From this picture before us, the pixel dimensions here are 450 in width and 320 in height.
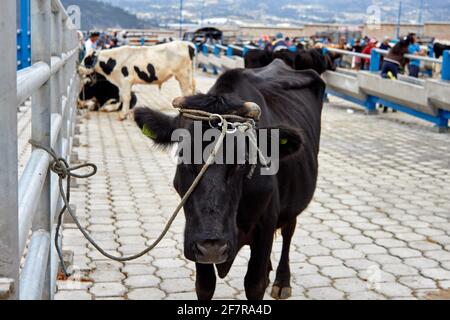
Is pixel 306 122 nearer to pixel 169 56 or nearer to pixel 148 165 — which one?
pixel 148 165

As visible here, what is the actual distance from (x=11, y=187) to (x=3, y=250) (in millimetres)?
161

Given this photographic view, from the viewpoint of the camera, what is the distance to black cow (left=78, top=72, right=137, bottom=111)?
13.9 metres

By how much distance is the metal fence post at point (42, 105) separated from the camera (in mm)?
2963

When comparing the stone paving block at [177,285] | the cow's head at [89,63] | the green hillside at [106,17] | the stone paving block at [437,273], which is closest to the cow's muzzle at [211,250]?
the stone paving block at [177,285]

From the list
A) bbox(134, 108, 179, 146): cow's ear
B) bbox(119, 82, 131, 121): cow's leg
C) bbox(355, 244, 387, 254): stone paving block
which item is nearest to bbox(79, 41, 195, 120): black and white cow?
bbox(119, 82, 131, 121): cow's leg

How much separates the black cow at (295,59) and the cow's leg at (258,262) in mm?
10087

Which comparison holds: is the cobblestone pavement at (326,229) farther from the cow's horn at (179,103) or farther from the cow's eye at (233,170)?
the cow's eye at (233,170)

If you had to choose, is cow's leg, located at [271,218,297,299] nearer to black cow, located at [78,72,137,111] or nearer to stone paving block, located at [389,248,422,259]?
stone paving block, located at [389,248,422,259]

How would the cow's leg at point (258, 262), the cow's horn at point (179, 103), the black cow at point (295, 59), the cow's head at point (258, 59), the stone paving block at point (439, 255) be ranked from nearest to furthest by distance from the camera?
the cow's horn at point (179, 103) → the cow's leg at point (258, 262) → the stone paving block at point (439, 255) → the black cow at point (295, 59) → the cow's head at point (258, 59)

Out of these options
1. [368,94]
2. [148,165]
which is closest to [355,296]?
[148,165]

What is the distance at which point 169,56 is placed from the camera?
43.7ft

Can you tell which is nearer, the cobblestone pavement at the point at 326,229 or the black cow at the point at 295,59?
the cobblestone pavement at the point at 326,229

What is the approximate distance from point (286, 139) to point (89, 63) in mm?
10711

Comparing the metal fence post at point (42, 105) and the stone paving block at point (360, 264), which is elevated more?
the metal fence post at point (42, 105)
